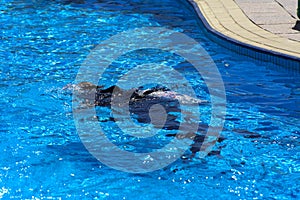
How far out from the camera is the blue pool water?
5.87 m

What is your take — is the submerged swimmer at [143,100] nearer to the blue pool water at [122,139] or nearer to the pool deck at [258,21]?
the blue pool water at [122,139]

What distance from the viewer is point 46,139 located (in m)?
6.88

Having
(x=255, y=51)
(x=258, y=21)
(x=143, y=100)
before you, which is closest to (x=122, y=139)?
(x=143, y=100)

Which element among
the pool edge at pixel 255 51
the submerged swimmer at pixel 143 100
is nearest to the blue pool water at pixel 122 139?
the pool edge at pixel 255 51

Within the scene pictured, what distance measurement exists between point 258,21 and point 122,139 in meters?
4.09

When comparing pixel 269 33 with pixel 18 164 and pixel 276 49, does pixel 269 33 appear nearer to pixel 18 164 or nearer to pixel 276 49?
pixel 276 49

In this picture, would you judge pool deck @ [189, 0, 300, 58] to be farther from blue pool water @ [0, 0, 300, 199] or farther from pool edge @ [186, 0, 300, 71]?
blue pool water @ [0, 0, 300, 199]

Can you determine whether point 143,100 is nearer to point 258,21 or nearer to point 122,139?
point 122,139

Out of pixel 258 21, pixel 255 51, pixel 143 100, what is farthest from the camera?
pixel 258 21

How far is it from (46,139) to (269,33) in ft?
13.0

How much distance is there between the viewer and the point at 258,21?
10094 mm

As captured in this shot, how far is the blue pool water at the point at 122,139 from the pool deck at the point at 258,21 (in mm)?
265

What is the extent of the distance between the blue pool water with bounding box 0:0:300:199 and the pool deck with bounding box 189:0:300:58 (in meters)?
0.26

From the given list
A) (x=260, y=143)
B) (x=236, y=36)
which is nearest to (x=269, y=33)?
(x=236, y=36)
